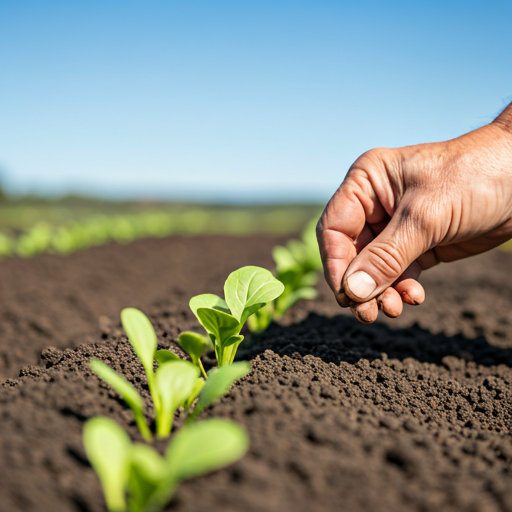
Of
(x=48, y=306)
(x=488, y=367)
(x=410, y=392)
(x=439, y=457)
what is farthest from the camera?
(x=48, y=306)

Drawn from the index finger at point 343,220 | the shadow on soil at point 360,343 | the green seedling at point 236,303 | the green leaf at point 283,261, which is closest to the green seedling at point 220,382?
the green seedling at point 236,303

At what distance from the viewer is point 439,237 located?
6.19 feet

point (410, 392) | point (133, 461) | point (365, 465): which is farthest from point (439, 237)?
point (133, 461)

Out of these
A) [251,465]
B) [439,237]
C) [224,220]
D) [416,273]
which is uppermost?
[439,237]

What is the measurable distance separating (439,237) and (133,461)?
1.56 metres

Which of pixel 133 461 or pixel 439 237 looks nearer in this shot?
pixel 133 461

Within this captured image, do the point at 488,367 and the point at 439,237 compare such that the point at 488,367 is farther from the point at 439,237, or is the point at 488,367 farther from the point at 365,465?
the point at 365,465

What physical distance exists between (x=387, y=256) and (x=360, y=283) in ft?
Result: 0.52

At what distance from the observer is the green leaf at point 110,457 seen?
838 millimetres

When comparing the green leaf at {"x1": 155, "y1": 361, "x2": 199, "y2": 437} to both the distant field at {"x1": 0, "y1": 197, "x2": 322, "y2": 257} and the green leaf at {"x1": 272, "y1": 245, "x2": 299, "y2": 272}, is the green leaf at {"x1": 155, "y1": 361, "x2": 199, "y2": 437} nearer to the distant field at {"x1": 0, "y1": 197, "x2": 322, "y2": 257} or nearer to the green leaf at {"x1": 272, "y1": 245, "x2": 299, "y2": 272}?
the green leaf at {"x1": 272, "y1": 245, "x2": 299, "y2": 272}

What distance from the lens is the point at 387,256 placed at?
1789 mm

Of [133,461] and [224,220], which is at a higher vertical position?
[133,461]

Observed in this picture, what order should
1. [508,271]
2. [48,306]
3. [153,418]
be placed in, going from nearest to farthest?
[153,418], [48,306], [508,271]

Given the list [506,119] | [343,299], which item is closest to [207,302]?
[343,299]
